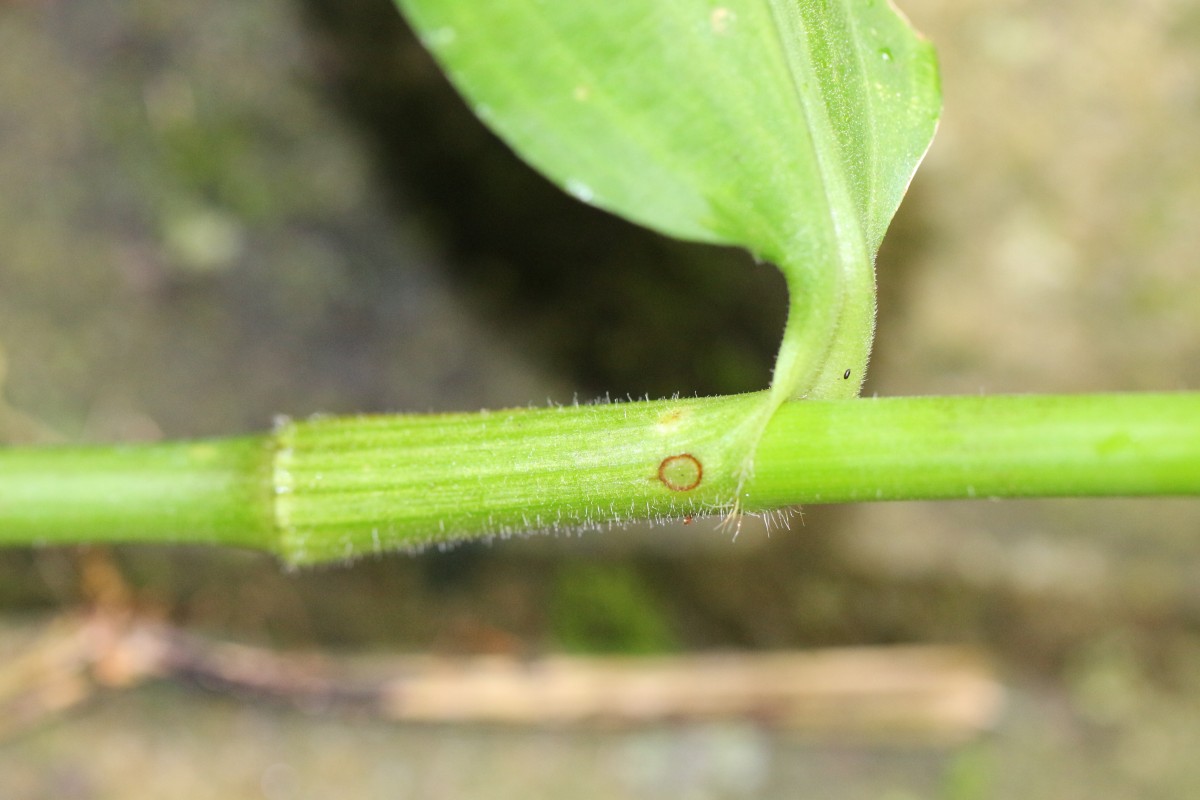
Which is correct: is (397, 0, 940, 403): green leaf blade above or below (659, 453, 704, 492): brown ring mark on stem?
above

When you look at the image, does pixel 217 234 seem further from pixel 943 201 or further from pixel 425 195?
pixel 943 201

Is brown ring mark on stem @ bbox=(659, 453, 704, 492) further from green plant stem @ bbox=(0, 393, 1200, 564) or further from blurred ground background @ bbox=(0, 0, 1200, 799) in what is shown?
blurred ground background @ bbox=(0, 0, 1200, 799)

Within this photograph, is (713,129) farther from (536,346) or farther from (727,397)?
(536,346)

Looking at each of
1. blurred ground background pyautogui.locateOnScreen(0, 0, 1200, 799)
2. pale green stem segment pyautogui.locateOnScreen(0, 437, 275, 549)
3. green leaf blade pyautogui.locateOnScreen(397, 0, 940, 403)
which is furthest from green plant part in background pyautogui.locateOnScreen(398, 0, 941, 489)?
blurred ground background pyautogui.locateOnScreen(0, 0, 1200, 799)

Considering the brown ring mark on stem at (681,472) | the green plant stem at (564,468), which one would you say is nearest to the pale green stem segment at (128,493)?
the green plant stem at (564,468)

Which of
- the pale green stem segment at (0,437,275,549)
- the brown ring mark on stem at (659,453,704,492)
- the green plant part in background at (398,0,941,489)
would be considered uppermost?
the green plant part in background at (398,0,941,489)

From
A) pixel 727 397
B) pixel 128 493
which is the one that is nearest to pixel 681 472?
pixel 727 397
